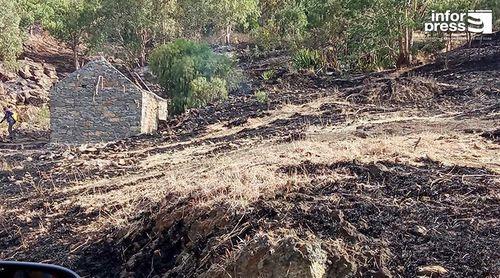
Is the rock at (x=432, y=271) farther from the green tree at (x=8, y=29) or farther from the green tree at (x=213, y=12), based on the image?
the green tree at (x=213, y=12)

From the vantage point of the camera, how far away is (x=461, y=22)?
21281 millimetres

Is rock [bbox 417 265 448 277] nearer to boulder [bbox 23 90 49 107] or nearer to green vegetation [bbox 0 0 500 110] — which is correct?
green vegetation [bbox 0 0 500 110]

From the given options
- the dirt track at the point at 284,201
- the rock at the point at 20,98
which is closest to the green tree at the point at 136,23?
the rock at the point at 20,98

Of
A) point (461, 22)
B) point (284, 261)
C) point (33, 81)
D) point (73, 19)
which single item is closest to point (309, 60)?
point (461, 22)

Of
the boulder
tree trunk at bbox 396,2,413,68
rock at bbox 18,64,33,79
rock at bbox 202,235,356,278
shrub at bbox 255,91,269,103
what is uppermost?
rock at bbox 202,235,356,278

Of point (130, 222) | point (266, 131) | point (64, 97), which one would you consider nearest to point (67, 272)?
point (130, 222)

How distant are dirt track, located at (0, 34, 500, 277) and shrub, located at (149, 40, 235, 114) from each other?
23.3 feet

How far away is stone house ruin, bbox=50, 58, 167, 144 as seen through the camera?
1695cm

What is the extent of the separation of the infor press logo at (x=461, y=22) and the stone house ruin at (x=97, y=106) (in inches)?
423

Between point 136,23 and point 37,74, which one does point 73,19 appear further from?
point 37,74

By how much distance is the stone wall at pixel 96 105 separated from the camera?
16953 millimetres

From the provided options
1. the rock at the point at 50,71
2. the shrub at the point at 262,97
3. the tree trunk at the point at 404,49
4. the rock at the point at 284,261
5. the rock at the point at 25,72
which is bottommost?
the rock at the point at 50,71

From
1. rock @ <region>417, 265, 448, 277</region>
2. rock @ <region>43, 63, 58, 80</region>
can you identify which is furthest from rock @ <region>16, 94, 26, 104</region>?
rock @ <region>417, 265, 448, 277</region>

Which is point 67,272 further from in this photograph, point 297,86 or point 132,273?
point 297,86
